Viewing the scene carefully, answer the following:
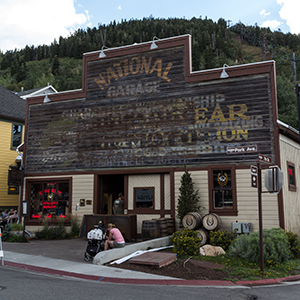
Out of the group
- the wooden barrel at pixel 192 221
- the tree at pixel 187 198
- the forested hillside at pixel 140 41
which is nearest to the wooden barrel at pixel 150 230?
the wooden barrel at pixel 192 221

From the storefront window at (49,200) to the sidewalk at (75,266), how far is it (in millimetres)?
4453

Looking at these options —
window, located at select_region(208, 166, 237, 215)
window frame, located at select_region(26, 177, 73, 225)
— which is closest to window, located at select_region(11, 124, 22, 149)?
window frame, located at select_region(26, 177, 73, 225)

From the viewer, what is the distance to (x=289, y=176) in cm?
1588

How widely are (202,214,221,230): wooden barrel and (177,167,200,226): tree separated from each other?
102 centimetres

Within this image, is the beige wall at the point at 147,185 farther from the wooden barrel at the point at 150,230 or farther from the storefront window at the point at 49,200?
the storefront window at the point at 49,200

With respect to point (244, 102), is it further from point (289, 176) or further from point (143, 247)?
point (143, 247)

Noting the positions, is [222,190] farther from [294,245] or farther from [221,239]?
[294,245]

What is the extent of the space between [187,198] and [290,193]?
497 cm

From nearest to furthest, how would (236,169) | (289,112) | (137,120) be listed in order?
(236,169), (137,120), (289,112)

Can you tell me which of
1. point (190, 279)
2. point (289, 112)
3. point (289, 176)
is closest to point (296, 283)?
point (190, 279)

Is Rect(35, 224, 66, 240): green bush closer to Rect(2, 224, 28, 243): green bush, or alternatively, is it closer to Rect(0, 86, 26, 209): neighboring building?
Rect(2, 224, 28, 243): green bush

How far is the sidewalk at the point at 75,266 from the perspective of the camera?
8.62 metres

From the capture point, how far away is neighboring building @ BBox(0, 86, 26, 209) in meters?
24.7

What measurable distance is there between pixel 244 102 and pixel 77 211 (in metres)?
10.1
